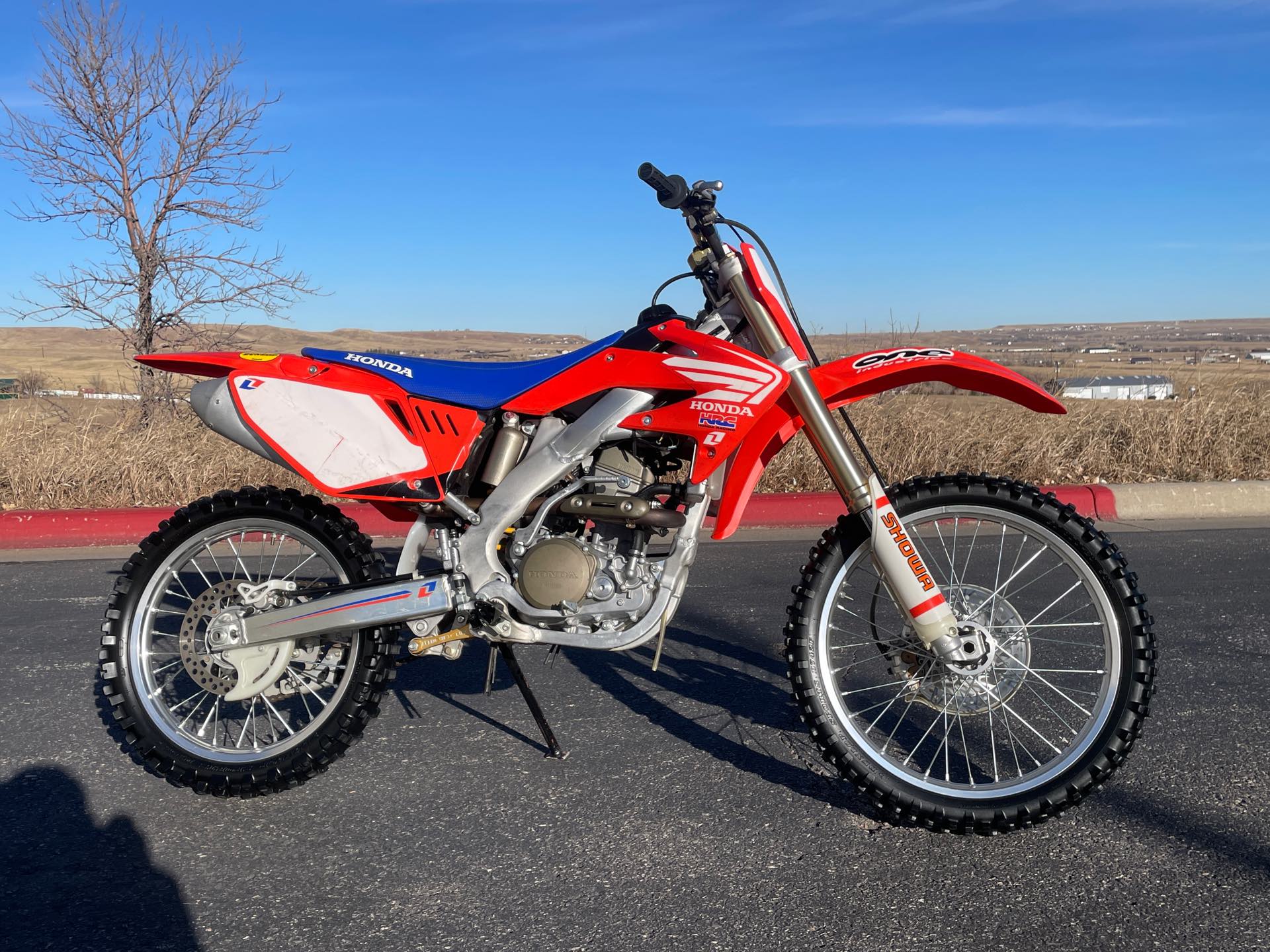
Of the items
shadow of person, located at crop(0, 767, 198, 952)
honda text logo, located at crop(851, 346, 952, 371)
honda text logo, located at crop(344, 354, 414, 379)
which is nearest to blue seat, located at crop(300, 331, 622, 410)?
honda text logo, located at crop(344, 354, 414, 379)

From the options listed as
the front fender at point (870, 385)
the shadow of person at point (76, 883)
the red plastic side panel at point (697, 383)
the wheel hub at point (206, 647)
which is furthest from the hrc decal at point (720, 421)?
the shadow of person at point (76, 883)

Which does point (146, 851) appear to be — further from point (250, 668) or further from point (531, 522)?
point (531, 522)

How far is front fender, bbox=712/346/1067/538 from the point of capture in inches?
118

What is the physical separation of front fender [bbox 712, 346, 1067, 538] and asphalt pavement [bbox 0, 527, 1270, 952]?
89cm

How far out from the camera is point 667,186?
9.98 feet

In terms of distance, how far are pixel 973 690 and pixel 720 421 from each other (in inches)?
42.3

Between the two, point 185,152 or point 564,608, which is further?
point 185,152

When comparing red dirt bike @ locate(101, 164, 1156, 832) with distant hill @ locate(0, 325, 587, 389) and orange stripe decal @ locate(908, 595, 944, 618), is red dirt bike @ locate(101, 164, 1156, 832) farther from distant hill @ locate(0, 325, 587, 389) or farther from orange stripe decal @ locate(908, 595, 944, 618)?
distant hill @ locate(0, 325, 587, 389)

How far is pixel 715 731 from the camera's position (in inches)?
147

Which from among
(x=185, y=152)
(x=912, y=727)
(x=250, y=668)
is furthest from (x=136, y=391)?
(x=912, y=727)

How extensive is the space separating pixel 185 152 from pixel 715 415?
10.4m

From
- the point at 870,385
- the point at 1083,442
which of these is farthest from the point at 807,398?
the point at 1083,442

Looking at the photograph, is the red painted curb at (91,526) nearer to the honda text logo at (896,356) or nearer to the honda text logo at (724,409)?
the honda text logo at (724,409)

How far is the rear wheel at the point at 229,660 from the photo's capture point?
3.21m
